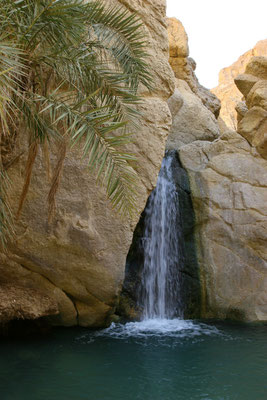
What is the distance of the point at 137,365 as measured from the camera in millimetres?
5938

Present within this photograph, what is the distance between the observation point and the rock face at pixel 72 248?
6.97 metres

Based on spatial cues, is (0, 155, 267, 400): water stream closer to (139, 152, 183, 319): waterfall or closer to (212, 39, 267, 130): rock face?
(139, 152, 183, 319): waterfall

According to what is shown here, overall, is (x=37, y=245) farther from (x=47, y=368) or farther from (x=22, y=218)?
(x=47, y=368)

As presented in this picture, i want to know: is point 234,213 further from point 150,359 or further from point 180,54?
point 180,54

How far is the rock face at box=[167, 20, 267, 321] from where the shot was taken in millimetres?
8953

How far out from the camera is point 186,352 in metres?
6.52

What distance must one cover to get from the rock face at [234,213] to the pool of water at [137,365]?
1083mm

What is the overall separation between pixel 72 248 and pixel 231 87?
44.5m

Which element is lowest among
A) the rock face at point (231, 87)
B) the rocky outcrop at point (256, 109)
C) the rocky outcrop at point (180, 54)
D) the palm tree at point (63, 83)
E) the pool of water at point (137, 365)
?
the pool of water at point (137, 365)

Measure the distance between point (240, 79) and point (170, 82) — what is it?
3.79 meters

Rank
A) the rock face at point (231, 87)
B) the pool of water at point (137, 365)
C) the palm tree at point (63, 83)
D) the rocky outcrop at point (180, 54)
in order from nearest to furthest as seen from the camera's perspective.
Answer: the palm tree at point (63, 83) < the pool of water at point (137, 365) < the rocky outcrop at point (180, 54) < the rock face at point (231, 87)

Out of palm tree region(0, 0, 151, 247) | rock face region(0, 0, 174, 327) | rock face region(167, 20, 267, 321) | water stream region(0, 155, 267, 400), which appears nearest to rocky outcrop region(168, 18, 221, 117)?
rock face region(167, 20, 267, 321)

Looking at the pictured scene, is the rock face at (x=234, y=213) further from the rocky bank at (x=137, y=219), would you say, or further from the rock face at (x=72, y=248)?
the rock face at (x=72, y=248)

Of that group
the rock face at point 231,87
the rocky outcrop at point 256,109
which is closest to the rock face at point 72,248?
the rocky outcrop at point 256,109
